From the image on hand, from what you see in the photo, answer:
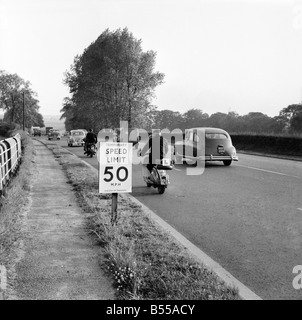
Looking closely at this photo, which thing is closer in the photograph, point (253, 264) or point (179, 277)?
point (179, 277)

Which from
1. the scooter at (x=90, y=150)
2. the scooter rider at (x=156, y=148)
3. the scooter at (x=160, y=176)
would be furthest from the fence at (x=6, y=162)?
the scooter at (x=90, y=150)

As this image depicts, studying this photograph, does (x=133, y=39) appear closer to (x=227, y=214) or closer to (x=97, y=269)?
(x=227, y=214)

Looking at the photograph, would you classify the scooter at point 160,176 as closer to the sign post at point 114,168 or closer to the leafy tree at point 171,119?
the sign post at point 114,168

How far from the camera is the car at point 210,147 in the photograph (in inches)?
710

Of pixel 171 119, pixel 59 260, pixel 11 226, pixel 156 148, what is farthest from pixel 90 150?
pixel 171 119

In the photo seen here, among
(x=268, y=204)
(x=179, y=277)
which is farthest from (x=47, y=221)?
(x=268, y=204)

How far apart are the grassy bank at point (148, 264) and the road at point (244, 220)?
54 centimetres

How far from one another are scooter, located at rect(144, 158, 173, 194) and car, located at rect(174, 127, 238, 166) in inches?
259

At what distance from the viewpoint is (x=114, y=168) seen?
6.82 meters

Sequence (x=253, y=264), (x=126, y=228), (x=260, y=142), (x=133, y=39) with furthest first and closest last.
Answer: (x=133, y=39) → (x=260, y=142) → (x=126, y=228) → (x=253, y=264)

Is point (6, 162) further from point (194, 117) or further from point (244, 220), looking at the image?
point (194, 117)

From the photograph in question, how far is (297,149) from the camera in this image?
84.9ft

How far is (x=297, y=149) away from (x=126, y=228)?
2154 centimetres

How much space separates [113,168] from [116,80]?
40125mm
